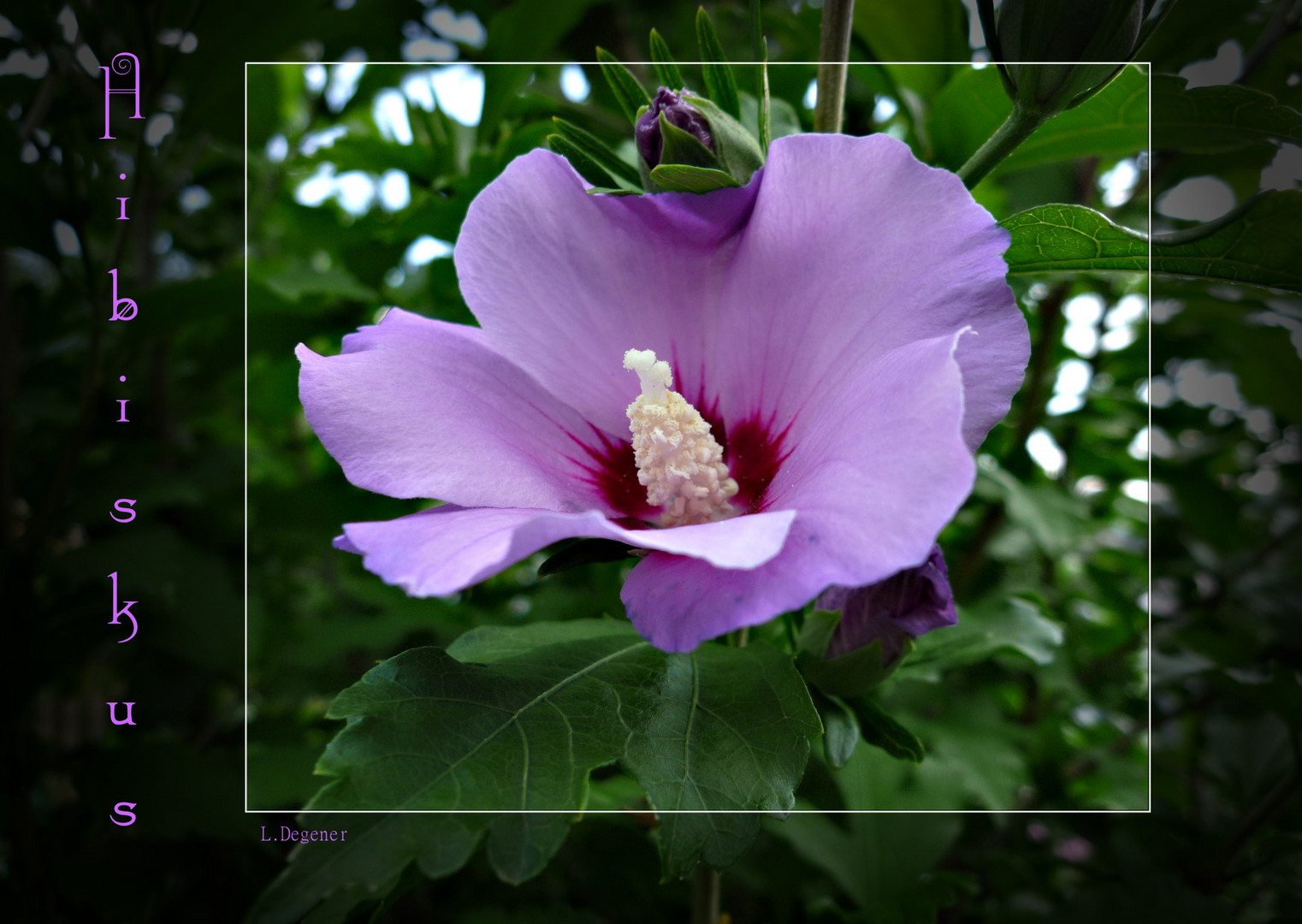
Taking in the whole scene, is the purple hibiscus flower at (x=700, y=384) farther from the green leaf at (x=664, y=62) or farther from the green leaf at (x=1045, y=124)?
the green leaf at (x=1045, y=124)

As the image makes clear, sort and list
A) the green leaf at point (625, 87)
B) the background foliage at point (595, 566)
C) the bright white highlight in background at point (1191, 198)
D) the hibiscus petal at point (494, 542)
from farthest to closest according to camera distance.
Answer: the bright white highlight in background at point (1191, 198), the background foliage at point (595, 566), the green leaf at point (625, 87), the hibiscus petal at point (494, 542)

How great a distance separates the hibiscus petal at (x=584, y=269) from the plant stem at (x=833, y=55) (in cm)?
11

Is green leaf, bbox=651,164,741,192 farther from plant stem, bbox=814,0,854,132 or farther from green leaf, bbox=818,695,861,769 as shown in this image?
green leaf, bbox=818,695,861,769

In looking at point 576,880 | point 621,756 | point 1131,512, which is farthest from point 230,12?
point 1131,512

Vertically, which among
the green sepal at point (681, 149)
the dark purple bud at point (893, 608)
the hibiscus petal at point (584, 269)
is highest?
the green sepal at point (681, 149)

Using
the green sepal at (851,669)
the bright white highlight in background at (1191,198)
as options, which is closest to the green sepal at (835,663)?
the green sepal at (851,669)

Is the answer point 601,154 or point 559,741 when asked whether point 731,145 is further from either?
point 559,741

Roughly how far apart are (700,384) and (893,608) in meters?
0.20

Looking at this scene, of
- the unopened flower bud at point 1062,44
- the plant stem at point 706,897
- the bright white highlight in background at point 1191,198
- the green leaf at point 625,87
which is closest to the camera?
the unopened flower bud at point 1062,44

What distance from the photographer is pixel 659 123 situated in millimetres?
501

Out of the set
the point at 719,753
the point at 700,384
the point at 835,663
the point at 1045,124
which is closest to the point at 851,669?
the point at 835,663

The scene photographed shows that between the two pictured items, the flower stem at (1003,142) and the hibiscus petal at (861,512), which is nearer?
the hibiscus petal at (861,512)

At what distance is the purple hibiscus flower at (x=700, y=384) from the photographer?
0.39 metres

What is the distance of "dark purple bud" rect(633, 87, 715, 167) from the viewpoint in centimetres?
50
